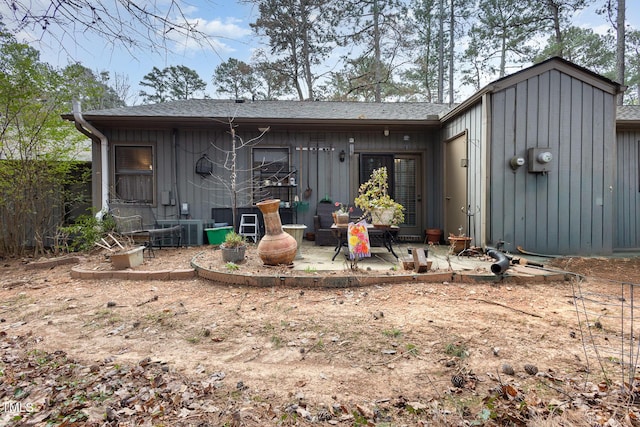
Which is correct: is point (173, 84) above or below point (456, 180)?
above

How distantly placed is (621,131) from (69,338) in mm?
8833

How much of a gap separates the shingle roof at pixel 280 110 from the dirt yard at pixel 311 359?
405 centimetres

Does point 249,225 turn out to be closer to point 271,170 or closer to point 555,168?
point 271,170

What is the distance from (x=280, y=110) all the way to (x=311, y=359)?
21.4 ft

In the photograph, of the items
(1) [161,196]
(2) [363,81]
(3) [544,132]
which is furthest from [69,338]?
(2) [363,81]

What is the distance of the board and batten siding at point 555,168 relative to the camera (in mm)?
4742

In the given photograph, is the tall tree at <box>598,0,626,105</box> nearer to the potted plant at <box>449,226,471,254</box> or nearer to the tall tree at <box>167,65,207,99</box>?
the potted plant at <box>449,226,471,254</box>

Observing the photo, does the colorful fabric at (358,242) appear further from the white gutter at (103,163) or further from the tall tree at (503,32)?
the tall tree at (503,32)

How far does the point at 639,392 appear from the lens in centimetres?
150

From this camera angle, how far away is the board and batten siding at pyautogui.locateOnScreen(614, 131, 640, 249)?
5.89 m

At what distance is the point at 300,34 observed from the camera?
40.8ft

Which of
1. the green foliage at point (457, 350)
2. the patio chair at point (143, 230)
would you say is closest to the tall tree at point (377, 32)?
the patio chair at point (143, 230)

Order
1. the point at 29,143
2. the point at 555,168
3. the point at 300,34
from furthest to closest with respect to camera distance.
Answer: the point at 300,34, the point at 29,143, the point at 555,168

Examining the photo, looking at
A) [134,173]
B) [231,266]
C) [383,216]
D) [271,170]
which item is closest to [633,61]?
[383,216]
